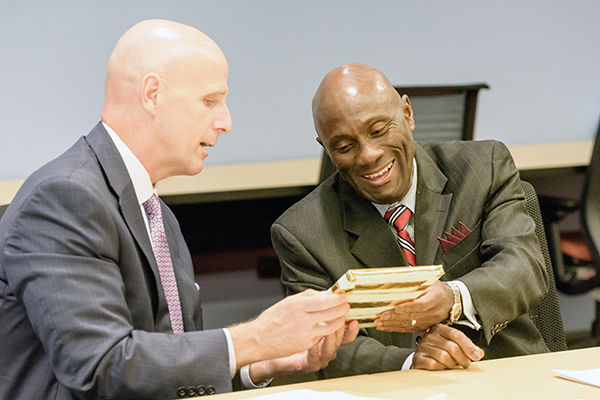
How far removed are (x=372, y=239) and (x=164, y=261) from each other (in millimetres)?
625

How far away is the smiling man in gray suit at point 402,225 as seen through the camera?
1858 millimetres

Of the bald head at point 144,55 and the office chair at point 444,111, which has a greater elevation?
the bald head at point 144,55

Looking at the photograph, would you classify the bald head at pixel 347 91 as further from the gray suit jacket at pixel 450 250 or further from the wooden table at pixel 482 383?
the wooden table at pixel 482 383

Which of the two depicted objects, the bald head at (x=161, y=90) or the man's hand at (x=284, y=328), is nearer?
the man's hand at (x=284, y=328)

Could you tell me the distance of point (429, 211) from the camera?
2.05 meters

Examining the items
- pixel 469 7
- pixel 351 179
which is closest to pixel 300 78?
pixel 469 7

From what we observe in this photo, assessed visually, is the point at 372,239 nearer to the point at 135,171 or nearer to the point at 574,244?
the point at 135,171

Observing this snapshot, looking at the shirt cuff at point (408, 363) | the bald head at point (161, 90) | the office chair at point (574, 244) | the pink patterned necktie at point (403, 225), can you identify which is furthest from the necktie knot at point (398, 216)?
the office chair at point (574, 244)

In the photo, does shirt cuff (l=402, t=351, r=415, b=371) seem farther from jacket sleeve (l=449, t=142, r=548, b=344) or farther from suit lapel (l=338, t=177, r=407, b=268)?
suit lapel (l=338, t=177, r=407, b=268)

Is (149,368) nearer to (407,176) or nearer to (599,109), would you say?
(407,176)

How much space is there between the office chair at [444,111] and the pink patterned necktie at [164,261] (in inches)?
77.8

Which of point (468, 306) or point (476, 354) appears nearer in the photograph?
point (476, 354)

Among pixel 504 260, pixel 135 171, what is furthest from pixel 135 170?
pixel 504 260

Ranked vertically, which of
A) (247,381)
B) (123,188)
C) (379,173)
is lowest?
(247,381)
